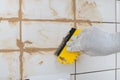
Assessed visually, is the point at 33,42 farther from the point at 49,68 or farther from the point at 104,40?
the point at 104,40

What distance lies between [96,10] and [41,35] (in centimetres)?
40

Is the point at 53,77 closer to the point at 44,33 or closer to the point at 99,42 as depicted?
the point at 44,33

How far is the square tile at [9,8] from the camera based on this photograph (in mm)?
1033

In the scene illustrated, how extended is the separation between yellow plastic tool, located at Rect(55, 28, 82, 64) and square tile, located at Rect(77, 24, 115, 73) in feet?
0.33

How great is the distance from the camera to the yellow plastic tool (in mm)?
1121

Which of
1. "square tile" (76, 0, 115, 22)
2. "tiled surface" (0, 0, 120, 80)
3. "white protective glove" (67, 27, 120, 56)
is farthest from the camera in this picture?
"square tile" (76, 0, 115, 22)

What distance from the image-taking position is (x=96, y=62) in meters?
1.30

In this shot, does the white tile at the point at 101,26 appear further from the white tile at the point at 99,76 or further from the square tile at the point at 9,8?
the square tile at the point at 9,8

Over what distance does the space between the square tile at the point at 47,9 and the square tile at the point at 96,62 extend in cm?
13

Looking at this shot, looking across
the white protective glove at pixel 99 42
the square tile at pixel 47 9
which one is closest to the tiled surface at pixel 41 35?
the square tile at pixel 47 9

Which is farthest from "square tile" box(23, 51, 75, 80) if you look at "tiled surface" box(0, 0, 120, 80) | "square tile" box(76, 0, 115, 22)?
"square tile" box(76, 0, 115, 22)

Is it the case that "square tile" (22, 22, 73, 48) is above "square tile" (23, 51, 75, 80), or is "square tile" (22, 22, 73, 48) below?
above

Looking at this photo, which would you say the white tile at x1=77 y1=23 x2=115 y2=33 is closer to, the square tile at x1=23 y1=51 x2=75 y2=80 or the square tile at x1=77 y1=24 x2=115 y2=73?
the square tile at x1=77 y1=24 x2=115 y2=73

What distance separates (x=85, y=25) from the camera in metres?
1.26
